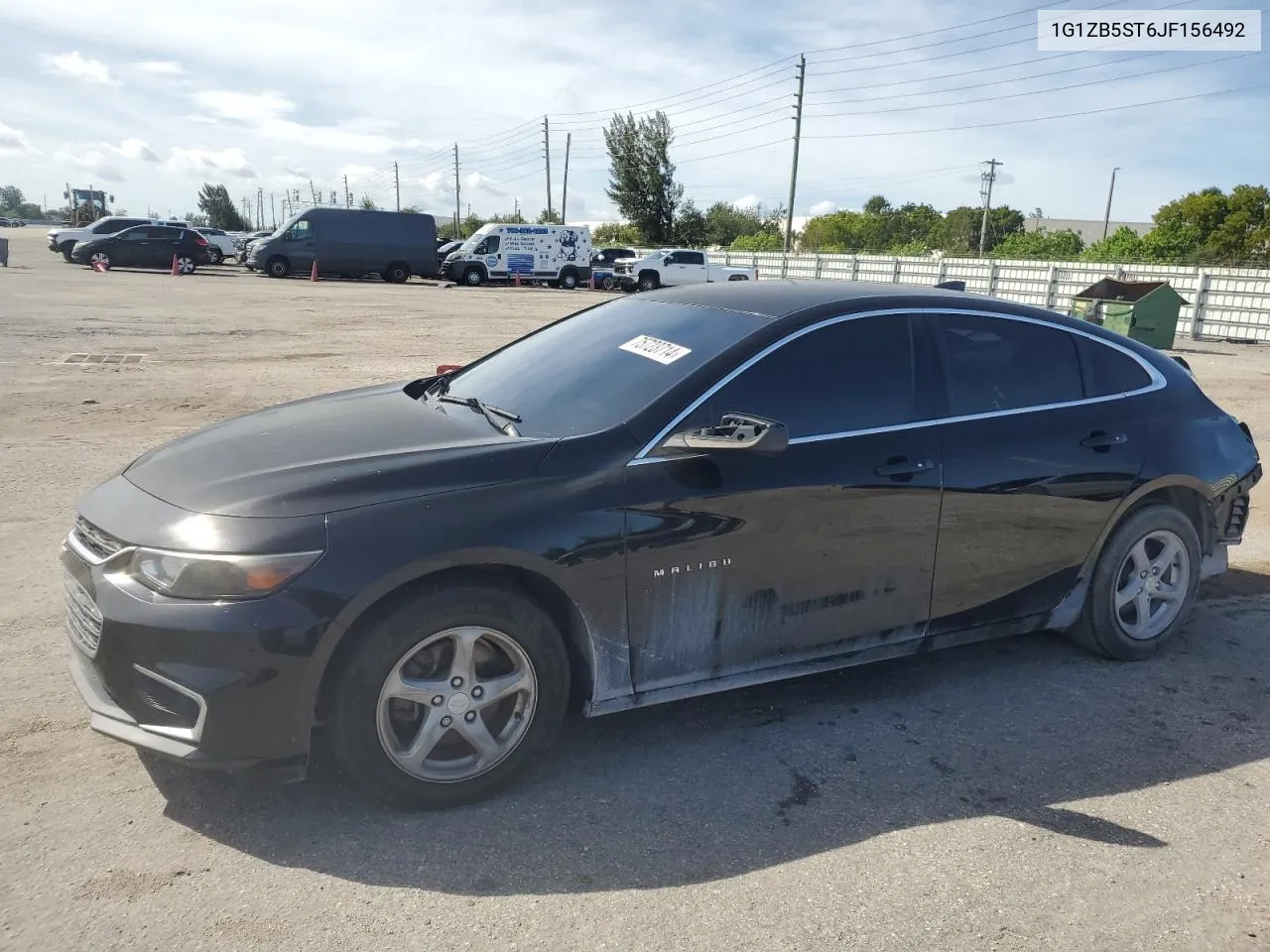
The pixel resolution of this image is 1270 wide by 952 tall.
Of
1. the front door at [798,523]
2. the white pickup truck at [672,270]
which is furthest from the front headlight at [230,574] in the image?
the white pickup truck at [672,270]

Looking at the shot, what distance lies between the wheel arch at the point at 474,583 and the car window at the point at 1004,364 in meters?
1.83

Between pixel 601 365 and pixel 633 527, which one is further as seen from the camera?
pixel 601 365

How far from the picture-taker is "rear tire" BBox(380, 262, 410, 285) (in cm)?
3712

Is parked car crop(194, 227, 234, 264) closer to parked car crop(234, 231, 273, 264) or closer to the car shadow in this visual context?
parked car crop(234, 231, 273, 264)

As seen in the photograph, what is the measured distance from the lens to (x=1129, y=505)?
14.6 feet

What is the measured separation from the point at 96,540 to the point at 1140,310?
61.6 ft

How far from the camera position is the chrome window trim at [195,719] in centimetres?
285

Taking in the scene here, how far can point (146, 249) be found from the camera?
33375 millimetres

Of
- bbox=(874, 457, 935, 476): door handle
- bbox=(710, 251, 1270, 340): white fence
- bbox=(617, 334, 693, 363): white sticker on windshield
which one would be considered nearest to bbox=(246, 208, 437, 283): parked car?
bbox=(710, 251, 1270, 340): white fence

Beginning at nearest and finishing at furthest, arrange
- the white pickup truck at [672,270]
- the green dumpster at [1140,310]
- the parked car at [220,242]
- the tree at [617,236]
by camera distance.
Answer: the green dumpster at [1140,310] < the white pickup truck at [672,270] < the parked car at [220,242] < the tree at [617,236]

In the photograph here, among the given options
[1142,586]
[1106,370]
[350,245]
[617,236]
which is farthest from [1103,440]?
[617,236]

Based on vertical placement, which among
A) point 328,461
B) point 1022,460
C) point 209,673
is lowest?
→ point 209,673

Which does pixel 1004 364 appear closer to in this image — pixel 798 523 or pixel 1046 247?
pixel 798 523

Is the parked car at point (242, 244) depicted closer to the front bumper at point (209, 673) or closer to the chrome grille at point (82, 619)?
the chrome grille at point (82, 619)
